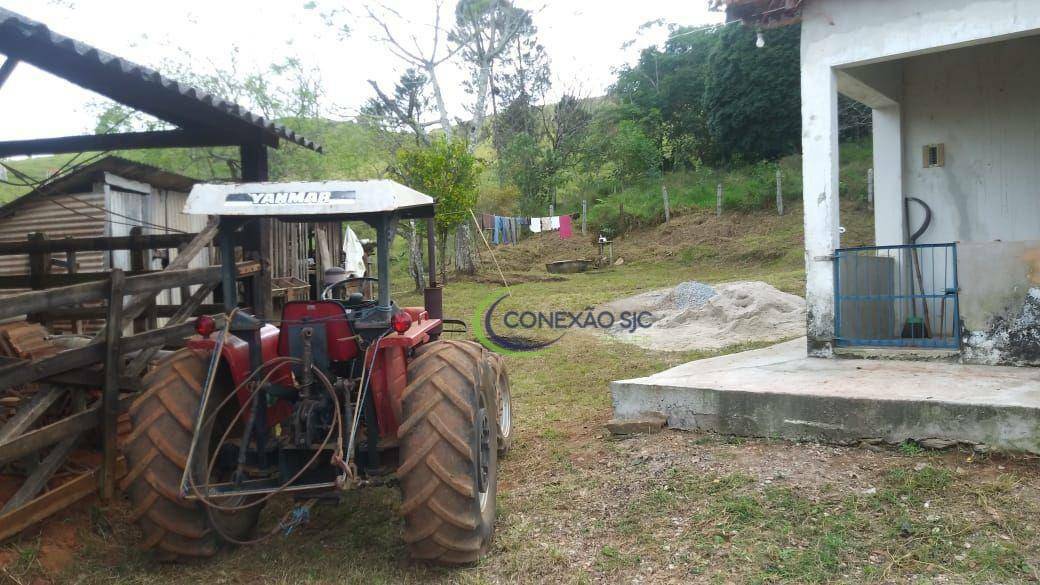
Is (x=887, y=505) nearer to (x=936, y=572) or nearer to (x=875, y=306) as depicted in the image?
(x=936, y=572)

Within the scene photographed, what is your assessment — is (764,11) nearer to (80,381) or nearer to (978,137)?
(978,137)

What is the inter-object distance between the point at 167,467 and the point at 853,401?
4.33 metres

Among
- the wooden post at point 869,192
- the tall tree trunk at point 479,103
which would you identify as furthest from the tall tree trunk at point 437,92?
the wooden post at point 869,192

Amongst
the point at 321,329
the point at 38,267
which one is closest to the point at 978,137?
the point at 321,329

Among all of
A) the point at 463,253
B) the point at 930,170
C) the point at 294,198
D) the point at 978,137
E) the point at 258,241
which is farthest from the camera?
the point at 463,253

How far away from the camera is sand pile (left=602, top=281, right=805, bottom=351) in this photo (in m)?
11.4

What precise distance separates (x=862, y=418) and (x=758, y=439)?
74 cm

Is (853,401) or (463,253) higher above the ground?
(463,253)

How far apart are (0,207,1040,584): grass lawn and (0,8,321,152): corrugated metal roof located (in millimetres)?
3190

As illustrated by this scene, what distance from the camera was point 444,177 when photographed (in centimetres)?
2011

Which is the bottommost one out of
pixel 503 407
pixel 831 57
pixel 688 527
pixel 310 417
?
pixel 688 527

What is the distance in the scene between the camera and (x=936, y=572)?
140 inches

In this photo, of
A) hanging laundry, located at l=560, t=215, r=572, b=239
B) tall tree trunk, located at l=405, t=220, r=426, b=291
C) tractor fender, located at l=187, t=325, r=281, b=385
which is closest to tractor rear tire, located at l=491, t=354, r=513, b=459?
tractor fender, located at l=187, t=325, r=281, b=385

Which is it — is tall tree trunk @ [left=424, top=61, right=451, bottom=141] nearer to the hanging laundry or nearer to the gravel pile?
the hanging laundry
